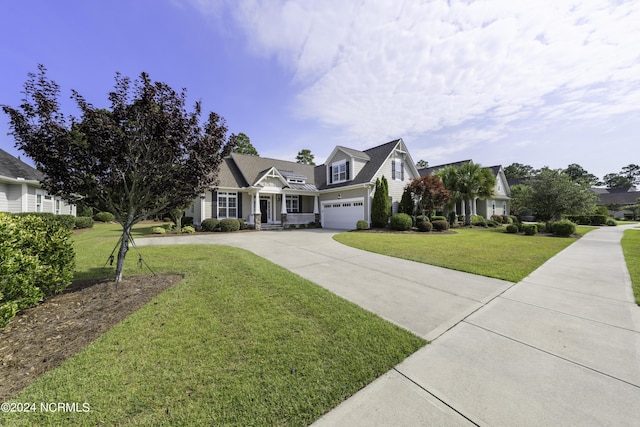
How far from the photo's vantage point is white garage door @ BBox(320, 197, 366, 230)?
761 inches

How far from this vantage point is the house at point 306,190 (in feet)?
60.8

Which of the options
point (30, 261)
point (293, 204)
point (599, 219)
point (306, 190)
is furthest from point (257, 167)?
point (599, 219)

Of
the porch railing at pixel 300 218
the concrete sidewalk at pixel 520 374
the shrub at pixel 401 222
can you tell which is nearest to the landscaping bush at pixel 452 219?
the shrub at pixel 401 222

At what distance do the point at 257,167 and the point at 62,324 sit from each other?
61.8ft

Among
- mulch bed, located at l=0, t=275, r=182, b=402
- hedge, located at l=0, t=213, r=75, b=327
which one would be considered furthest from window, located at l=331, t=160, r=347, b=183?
hedge, located at l=0, t=213, r=75, b=327

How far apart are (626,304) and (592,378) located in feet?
11.2

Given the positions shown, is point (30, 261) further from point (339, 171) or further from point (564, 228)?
point (564, 228)

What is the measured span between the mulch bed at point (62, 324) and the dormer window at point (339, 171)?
56.5 ft

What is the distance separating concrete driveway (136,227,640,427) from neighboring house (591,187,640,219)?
61.1 m

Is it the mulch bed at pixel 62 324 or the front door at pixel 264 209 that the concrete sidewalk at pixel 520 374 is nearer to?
the mulch bed at pixel 62 324

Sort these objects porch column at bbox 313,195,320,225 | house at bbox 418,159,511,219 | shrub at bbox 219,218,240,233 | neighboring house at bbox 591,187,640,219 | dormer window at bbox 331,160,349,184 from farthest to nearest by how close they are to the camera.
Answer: neighboring house at bbox 591,187,640,219, house at bbox 418,159,511,219, porch column at bbox 313,195,320,225, dormer window at bbox 331,160,349,184, shrub at bbox 219,218,240,233

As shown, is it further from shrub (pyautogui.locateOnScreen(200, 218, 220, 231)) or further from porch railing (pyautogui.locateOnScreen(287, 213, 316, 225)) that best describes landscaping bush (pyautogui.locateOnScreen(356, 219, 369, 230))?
shrub (pyautogui.locateOnScreen(200, 218, 220, 231))

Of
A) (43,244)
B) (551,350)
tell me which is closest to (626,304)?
(551,350)

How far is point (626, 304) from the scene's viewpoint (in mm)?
4465
